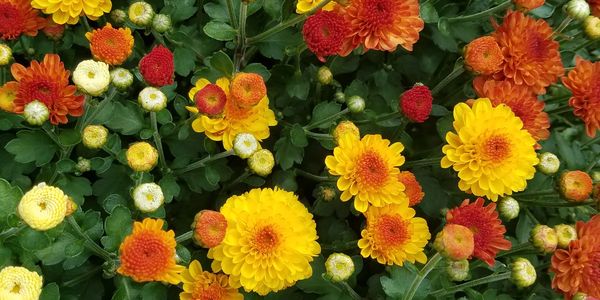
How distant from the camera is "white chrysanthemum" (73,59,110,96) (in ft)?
5.94

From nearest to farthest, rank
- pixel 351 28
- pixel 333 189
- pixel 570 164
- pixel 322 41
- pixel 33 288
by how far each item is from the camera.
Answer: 1. pixel 33 288
2. pixel 322 41
3. pixel 351 28
4. pixel 333 189
5. pixel 570 164

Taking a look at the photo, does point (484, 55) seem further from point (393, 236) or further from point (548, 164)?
point (393, 236)

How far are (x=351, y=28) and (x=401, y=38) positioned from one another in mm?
206

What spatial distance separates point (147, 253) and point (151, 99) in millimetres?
506

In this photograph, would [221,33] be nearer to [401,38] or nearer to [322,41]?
[322,41]

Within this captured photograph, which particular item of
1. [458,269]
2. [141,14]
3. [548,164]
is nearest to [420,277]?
[458,269]

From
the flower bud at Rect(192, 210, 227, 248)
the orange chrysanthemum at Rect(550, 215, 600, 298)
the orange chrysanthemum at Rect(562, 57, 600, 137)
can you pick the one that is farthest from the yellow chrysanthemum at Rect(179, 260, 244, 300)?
the orange chrysanthemum at Rect(562, 57, 600, 137)

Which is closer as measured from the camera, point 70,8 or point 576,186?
point 70,8

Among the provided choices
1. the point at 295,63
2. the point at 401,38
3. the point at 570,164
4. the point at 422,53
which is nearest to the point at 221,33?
the point at 295,63

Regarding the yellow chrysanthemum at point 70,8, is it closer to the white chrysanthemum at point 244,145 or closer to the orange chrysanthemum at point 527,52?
the white chrysanthemum at point 244,145

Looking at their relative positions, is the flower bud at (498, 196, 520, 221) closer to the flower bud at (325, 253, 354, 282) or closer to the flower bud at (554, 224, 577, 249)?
the flower bud at (554, 224, 577, 249)

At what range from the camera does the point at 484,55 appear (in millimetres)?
2189

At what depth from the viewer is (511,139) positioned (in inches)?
85.8

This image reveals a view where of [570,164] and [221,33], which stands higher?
[221,33]
